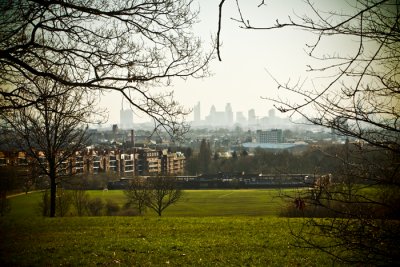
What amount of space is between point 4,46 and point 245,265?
5.47 meters

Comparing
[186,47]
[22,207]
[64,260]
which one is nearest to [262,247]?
[64,260]

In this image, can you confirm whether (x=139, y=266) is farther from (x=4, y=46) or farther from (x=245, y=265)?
(x=4, y=46)

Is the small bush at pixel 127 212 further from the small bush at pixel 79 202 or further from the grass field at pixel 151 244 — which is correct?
the grass field at pixel 151 244

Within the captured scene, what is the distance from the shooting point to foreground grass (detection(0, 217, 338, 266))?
670 centimetres

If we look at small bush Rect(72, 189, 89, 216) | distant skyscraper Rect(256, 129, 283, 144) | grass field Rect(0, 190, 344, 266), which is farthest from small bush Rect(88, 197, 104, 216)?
distant skyscraper Rect(256, 129, 283, 144)

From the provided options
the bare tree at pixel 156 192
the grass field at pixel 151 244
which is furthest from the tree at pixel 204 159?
the grass field at pixel 151 244

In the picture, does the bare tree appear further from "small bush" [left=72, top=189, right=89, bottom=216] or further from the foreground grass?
the foreground grass

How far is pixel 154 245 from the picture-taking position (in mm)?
8008

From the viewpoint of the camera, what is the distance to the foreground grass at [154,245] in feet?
22.0

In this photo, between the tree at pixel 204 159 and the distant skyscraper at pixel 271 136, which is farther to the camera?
the distant skyscraper at pixel 271 136

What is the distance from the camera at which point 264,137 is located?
187875 millimetres

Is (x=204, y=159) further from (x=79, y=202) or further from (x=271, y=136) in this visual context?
(x=271, y=136)

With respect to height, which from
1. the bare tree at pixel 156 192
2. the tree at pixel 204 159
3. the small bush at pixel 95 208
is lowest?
the small bush at pixel 95 208

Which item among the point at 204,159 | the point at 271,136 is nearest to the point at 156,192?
the point at 204,159
